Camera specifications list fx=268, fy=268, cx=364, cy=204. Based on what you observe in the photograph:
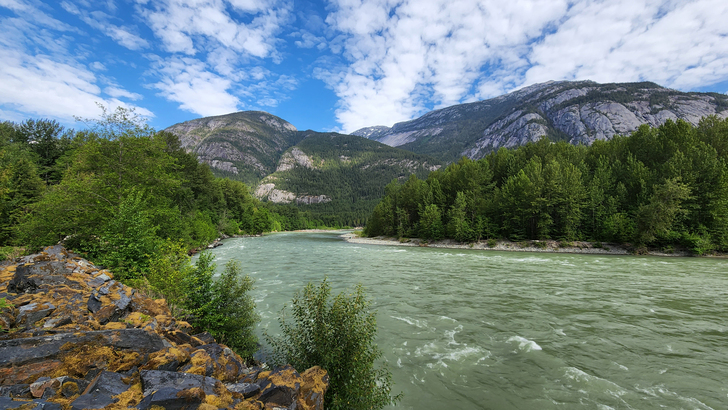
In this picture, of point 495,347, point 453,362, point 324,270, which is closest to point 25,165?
point 324,270

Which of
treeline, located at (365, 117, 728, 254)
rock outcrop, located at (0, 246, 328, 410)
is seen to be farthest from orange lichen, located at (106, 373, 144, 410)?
treeline, located at (365, 117, 728, 254)

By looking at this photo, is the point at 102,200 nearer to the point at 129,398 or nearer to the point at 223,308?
the point at 223,308

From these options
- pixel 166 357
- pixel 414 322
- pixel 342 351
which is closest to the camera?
pixel 166 357

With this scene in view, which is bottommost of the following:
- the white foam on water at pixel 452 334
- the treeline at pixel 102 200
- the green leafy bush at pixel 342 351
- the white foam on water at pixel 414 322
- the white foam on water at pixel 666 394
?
the white foam on water at pixel 414 322

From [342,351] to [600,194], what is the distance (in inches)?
2500

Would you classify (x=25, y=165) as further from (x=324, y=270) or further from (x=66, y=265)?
(x=324, y=270)

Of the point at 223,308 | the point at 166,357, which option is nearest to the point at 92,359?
the point at 166,357

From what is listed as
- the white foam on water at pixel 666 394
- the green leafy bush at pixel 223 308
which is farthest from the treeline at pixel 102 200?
the white foam on water at pixel 666 394

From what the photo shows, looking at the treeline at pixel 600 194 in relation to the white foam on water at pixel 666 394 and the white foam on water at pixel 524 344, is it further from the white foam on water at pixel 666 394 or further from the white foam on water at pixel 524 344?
the white foam on water at pixel 666 394

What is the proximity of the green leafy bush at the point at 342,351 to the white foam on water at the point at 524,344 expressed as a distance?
7244 mm

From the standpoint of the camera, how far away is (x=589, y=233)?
50688mm

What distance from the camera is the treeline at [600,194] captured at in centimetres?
4106

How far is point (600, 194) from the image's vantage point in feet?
167

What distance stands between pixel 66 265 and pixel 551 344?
20533 mm
